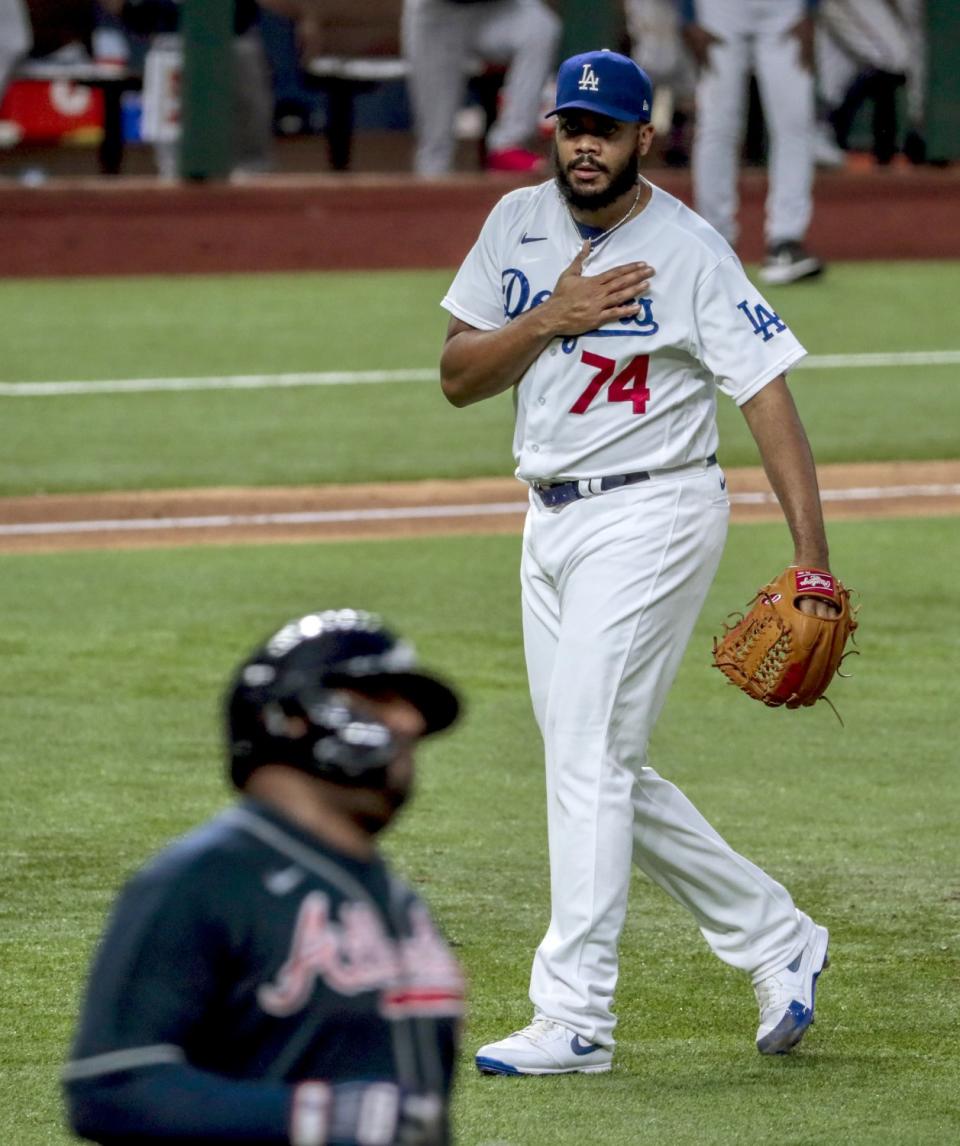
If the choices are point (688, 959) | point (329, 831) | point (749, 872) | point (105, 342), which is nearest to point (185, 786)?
point (688, 959)

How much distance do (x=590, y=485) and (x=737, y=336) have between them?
41 cm

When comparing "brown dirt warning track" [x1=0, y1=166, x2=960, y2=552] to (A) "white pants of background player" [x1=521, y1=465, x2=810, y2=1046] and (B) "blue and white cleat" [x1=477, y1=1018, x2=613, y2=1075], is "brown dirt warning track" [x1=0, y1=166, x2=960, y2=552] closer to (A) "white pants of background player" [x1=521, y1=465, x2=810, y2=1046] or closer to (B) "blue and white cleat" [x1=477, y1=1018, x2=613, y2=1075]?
(A) "white pants of background player" [x1=521, y1=465, x2=810, y2=1046]

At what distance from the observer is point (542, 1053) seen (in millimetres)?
4629

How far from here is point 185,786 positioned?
680cm

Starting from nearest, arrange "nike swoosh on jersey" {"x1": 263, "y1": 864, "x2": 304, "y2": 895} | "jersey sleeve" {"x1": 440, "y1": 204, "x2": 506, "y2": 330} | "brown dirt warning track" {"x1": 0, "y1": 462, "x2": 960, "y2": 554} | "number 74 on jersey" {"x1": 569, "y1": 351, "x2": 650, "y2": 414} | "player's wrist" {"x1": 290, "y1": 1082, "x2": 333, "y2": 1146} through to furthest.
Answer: "player's wrist" {"x1": 290, "y1": 1082, "x2": 333, "y2": 1146}
"nike swoosh on jersey" {"x1": 263, "y1": 864, "x2": 304, "y2": 895}
"number 74 on jersey" {"x1": 569, "y1": 351, "x2": 650, "y2": 414}
"jersey sleeve" {"x1": 440, "y1": 204, "x2": 506, "y2": 330}
"brown dirt warning track" {"x1": 0, "y1": 462, "x2": 960, "y2": 554}

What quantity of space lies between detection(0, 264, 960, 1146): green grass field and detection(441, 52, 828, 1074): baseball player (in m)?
0.27

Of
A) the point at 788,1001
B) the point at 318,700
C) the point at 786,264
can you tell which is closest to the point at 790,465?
the point at 788,1001

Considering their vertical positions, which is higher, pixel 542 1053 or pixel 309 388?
pixel 542 1053

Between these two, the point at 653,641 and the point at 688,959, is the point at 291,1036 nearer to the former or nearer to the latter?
the point at 653,641

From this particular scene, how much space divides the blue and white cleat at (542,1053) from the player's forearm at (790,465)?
1.03m

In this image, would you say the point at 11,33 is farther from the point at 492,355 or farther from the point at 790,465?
the point at 790,465

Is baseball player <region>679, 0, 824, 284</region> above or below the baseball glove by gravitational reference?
below

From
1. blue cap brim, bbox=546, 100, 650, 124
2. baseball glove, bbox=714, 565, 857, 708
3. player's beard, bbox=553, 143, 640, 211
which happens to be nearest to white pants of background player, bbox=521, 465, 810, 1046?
baseball glove, bbox=714, 565, 857, 708

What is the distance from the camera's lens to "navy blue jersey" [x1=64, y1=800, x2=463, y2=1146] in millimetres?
2307
